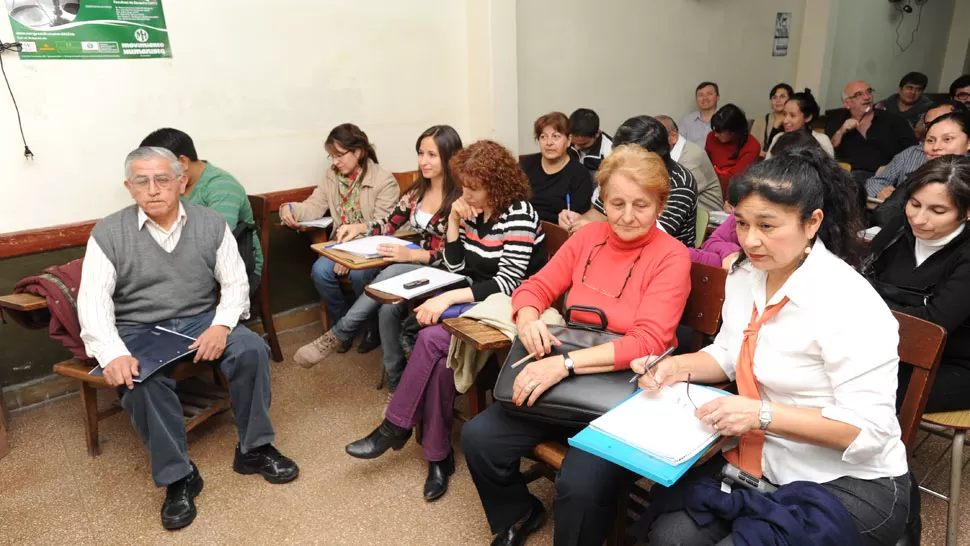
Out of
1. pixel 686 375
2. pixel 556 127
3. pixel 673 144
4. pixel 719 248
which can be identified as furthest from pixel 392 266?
Result: pixel 673 144

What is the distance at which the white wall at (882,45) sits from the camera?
6578 millimetres

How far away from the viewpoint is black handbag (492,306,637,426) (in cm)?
161

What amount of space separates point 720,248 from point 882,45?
Answer: 6351mm

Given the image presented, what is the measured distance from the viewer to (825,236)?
1.41 metres

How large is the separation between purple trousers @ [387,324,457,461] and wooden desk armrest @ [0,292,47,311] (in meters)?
1.33

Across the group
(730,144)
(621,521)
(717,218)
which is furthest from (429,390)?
(730,144)

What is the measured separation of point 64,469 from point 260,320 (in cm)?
128

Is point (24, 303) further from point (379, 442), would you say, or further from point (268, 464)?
point (379, 442)

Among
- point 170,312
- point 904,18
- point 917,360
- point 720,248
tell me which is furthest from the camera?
point 904,18

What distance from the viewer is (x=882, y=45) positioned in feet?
23.5

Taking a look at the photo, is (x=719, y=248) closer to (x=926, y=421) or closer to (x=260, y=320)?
(x=926, y=421)

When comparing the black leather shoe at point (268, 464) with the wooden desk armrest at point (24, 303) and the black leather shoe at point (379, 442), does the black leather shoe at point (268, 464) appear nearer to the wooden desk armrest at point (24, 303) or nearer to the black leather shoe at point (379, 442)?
the black leather shoe at point (379, 442)

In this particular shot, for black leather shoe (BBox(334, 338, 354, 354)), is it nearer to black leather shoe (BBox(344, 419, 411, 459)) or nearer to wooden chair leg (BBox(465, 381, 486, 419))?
black leather shoe (BBox(344, 419, 411, 459))

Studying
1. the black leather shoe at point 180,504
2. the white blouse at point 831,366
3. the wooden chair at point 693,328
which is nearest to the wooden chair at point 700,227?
the wooden chair at point 693,328
